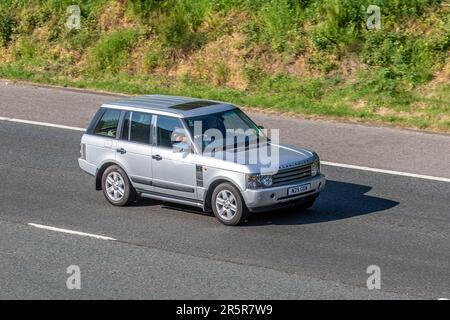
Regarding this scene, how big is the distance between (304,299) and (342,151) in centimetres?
805

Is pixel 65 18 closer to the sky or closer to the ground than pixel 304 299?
closer to the sky

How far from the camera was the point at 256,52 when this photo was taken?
25453mm

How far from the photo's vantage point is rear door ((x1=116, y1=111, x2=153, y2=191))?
54.8 ft

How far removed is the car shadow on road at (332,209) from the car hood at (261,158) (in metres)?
0.91

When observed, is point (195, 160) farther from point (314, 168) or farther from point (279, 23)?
point (279, 23)

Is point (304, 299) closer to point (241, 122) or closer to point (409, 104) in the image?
point (241, 122)

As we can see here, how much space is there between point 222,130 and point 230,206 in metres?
1.49

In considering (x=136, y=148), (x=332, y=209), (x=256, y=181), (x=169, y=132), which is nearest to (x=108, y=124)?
(x=136, y=148)

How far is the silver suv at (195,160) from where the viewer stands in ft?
51.3

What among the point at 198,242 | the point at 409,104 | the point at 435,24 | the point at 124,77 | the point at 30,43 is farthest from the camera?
the point at 30,43

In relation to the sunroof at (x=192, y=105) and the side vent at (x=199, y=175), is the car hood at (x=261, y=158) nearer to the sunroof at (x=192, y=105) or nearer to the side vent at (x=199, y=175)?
the side vent at (x=199, y=175)

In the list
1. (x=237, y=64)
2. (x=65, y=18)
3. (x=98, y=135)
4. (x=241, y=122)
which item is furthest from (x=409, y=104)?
(x=65, y=18)

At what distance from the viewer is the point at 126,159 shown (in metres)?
16.9

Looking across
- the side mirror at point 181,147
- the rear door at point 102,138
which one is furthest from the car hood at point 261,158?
the rear door at point 102,138
